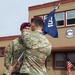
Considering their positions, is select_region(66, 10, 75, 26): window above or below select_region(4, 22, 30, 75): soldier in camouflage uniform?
above

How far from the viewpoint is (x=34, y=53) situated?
4.52 metres

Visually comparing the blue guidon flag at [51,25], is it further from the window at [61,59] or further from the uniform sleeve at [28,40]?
the uniform sleeve at [28,40]

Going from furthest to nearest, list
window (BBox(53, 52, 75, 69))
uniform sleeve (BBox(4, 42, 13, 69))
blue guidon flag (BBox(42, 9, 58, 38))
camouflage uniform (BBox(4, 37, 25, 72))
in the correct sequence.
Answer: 1. window (BBox(53, 52, 75, 69))
2. blue guidon flag (BBox(42, 9, 58, 38))
3. camouflage uniform (BBox(4, 37, 25, 72))
4. uniform sleeve (BBox(4, 42, 13, 69))

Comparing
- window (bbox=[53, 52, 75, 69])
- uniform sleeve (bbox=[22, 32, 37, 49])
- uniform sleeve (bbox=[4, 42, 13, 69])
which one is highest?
uniform sleeve (bbox=[22, 32, 37, 49])

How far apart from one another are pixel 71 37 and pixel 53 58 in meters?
2.38

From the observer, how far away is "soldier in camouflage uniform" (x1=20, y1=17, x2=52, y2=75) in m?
4.44

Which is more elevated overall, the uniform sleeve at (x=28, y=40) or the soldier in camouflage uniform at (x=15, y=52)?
the uniform sleeve at (x=28, y=40)

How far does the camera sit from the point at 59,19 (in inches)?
926

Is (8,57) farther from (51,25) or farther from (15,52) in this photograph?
(51,25)

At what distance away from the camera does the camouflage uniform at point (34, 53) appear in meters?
4.43

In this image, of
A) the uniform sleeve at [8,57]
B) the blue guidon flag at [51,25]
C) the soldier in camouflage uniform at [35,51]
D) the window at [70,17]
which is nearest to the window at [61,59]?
the window at [70,17]

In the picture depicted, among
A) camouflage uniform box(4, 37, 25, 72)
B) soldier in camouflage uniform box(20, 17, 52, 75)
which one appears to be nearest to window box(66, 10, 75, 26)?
camouflage uniform box(4, 37, 25, 72)

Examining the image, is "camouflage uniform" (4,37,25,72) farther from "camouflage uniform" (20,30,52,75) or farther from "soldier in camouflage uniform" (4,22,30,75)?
"camouflage uniform" (20,30,52,75)

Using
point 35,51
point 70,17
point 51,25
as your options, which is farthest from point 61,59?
point 35,51
